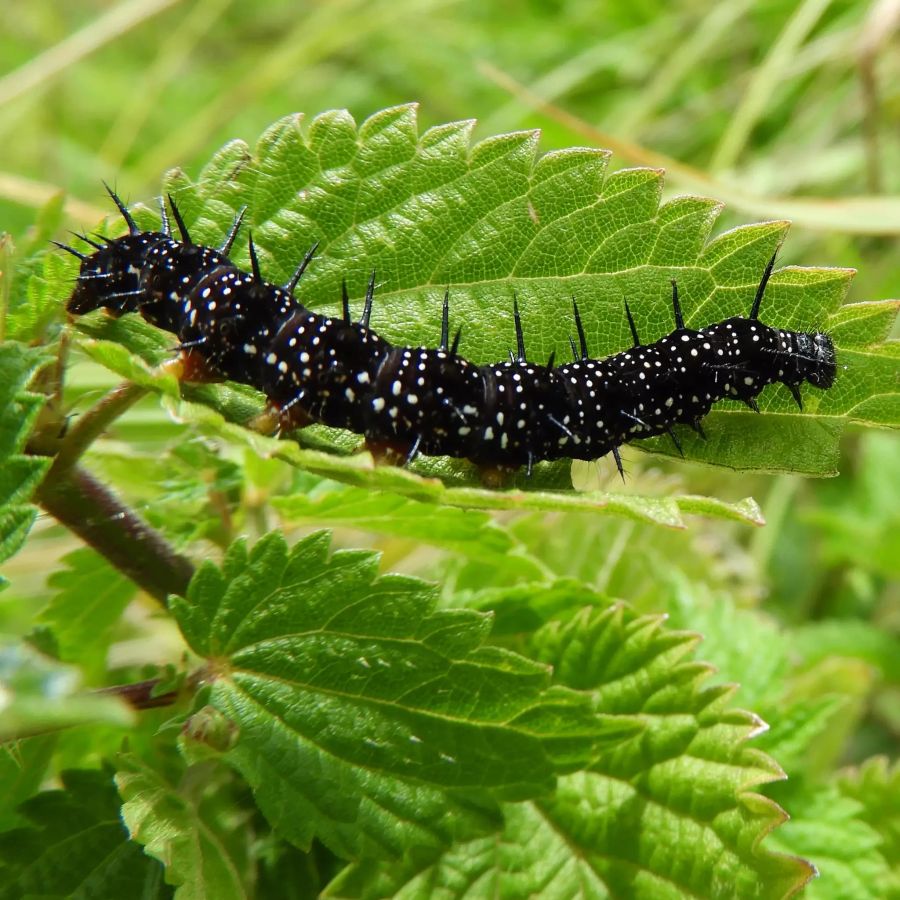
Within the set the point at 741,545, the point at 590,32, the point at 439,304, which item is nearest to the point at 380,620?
the point at 439,304

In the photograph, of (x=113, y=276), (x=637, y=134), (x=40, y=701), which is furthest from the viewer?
(x=637, y=134)

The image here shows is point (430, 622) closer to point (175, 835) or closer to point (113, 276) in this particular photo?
point (175, 835)

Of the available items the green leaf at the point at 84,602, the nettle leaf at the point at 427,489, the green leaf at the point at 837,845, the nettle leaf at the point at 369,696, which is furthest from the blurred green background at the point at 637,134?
the nettle leaf at the point at 427,489

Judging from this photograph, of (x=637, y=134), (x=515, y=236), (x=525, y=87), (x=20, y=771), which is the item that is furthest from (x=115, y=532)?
(x=525, y=87)

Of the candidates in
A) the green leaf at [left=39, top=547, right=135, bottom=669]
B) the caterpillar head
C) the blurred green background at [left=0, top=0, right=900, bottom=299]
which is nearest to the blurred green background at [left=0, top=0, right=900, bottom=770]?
the blurred green background at [left=0, top=0, right=900, bottom=299]

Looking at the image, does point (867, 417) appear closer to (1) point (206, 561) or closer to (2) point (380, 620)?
(2) point (380, 620)

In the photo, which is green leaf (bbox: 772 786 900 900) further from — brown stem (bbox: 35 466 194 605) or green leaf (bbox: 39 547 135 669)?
green leaf (bbox: 39 547 135 669)
